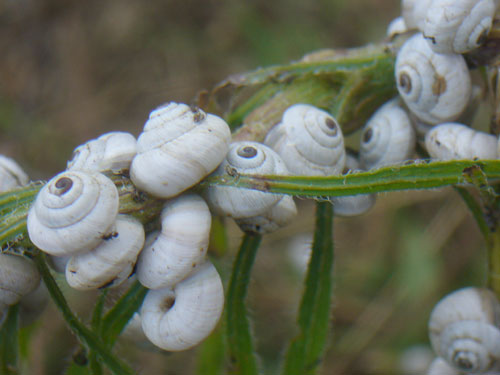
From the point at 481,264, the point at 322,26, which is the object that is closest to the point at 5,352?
the point at 481,264

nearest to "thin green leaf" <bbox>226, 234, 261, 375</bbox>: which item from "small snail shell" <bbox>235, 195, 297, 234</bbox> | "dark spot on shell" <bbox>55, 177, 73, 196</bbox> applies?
"small snail shell" <bbox>235, 195, 297, 234</bbox>

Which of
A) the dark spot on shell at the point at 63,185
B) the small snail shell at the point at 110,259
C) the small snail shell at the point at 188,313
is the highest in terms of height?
the dark spot on shell at the point at 63,185

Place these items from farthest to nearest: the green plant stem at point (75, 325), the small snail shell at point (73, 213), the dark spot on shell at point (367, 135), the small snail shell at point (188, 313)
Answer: the dark spot on shell at point (367, 135), the green plant stem at point (75, 325), the small snail shell at point (188, 313), the small snail shell at point (73, 213)

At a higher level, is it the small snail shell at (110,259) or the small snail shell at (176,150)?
the small snail shell at (176,150)

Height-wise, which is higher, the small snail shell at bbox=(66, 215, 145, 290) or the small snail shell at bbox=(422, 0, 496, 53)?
the small snail shell at bbox=(422, 0, 496, 53)

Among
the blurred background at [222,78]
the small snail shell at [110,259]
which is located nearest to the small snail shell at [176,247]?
the small snail shell at [110,259]

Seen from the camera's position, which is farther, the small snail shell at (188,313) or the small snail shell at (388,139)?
the small snail shell at (388,139)

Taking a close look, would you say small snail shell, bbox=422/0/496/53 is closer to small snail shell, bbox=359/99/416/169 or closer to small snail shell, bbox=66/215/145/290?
small snail shell, bbox=359/99/416/169

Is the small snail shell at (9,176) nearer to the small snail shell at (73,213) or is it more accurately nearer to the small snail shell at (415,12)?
the small snail shell at (73,213)
